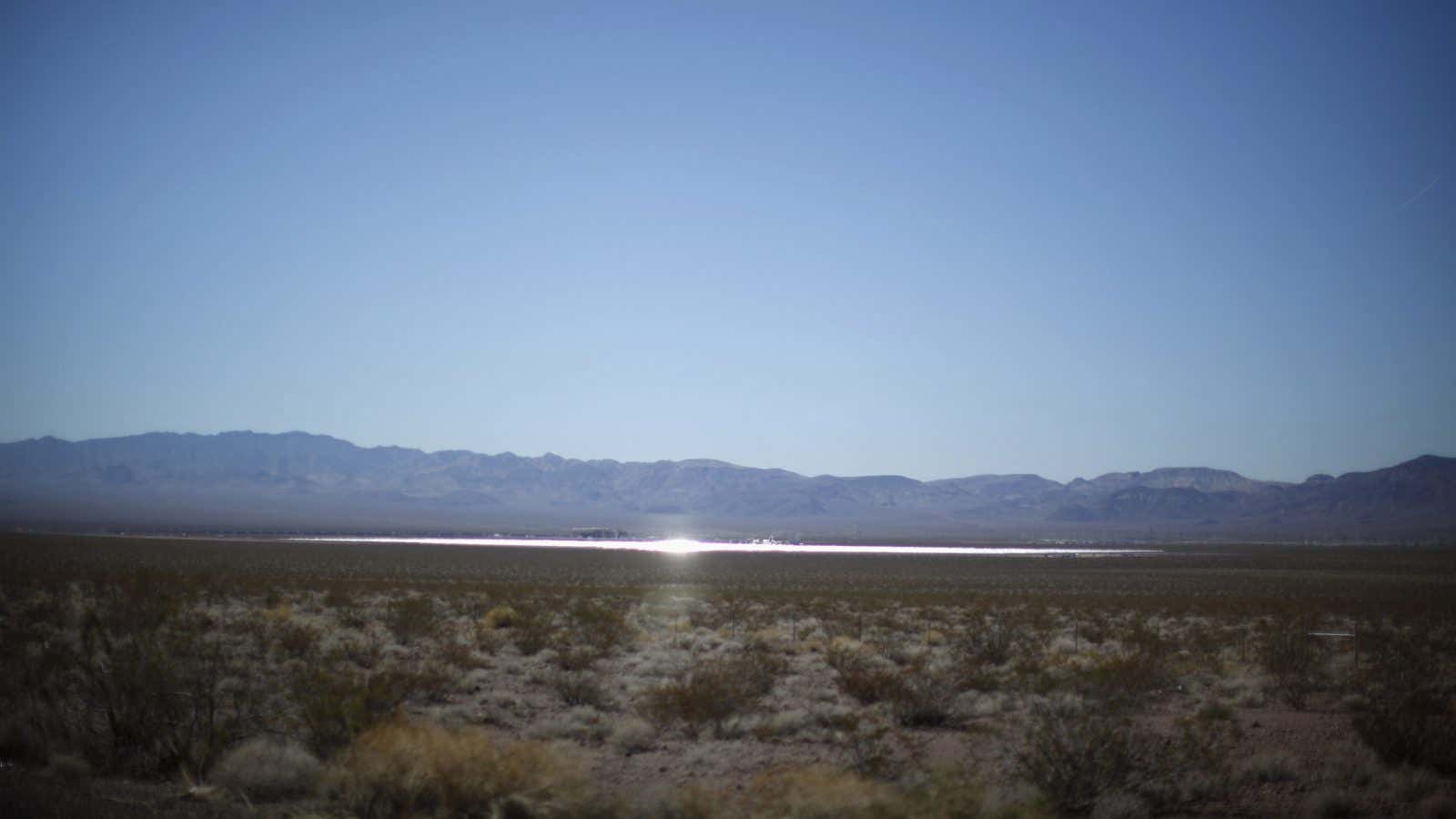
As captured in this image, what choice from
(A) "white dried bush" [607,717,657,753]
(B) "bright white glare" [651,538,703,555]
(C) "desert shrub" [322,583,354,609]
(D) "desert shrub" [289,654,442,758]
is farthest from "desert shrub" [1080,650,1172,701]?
(B) "bright white glare" [651,538,703,555]

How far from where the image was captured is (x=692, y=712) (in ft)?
49.9

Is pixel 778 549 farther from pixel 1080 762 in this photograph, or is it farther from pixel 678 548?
pixel 1080 762

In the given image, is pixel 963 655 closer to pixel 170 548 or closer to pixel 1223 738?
pixel 1223 738

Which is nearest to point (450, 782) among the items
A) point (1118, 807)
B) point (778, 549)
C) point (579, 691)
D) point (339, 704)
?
point (339, 704)

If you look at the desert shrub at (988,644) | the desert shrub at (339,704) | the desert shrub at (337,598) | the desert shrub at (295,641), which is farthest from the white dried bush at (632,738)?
the desert shrub at (337,598)

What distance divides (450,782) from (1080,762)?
22.1 ft

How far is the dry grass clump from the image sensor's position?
10.1 metres

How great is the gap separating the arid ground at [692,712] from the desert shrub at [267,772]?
4 cm

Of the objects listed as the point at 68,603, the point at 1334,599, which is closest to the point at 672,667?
the point at 68,603

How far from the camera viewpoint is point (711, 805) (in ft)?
33.0

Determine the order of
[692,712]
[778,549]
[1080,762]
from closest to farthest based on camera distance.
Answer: [1080,762]
[692,712]
[778,549]

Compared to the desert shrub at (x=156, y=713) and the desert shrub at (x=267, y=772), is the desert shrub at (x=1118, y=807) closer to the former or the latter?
the desert shrub at (x=267, y=772)

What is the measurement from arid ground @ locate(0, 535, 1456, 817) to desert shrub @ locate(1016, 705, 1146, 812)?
0.11 feet

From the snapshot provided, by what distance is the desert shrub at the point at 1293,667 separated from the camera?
18656mm
